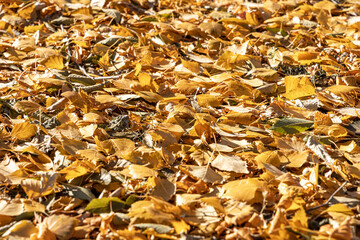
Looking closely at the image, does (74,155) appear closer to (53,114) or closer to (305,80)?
(53,114)

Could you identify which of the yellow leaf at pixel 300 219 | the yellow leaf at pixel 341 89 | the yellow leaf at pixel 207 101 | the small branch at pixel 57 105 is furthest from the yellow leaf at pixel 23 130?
the yellow leaf at pixel 341 89

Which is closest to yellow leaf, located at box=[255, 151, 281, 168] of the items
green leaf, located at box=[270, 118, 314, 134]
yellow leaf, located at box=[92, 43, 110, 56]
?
green leaf, located at box=[270, 118, 314, 134]

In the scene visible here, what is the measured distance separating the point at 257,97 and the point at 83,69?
684mm

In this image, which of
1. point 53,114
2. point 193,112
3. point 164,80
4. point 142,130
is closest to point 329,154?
point 193,112

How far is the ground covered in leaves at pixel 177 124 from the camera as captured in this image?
0.90 m

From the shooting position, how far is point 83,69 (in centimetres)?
159

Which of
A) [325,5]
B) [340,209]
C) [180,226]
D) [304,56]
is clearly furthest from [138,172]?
[325,5]

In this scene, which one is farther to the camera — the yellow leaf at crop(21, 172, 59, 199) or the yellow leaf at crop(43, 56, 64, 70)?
the yellow leaf at crop(43, 56, 64, 70)

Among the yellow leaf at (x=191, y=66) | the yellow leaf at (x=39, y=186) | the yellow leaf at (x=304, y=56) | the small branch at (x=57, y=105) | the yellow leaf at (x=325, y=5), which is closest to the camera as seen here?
the yellow leaf at (x=39, y=186)

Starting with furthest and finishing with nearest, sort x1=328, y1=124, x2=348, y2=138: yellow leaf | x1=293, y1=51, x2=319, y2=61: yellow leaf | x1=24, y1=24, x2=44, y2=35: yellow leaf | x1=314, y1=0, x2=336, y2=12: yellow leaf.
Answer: x1=314, y1=0, x2=336, y2=12: yellow leaf < x1=24, y1=24, x2=44, y2=35: yellow leaf < x1=293, y1=51, x2=319, y2=61: yellow leaf < x1=328, y1=124, x2=348, y2=138: yellow leaf

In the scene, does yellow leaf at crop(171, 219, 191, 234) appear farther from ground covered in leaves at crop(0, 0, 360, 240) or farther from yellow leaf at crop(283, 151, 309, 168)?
yellow leaf at crop(283, 151, 309, 168)

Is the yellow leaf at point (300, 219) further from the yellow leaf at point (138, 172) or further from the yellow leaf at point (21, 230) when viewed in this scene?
the yellow leaf at point (21, 230)

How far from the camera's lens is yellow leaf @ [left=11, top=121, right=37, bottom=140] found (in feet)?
3.93

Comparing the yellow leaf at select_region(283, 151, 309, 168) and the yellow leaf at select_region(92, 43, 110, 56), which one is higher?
the yellow leaf at select_region(92, 43, 110, 56)
